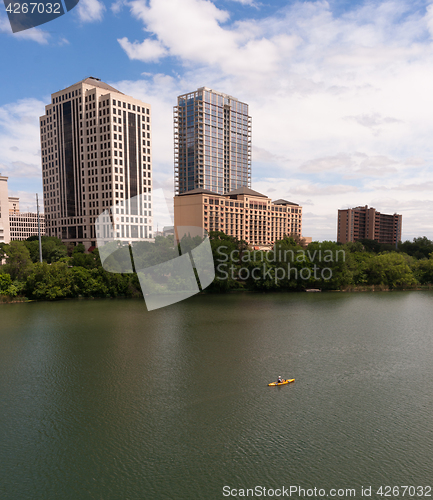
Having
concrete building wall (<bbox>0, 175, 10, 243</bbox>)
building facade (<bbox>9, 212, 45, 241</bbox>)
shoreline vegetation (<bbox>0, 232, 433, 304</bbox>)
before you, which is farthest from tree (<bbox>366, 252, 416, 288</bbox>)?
building facade (<bbox>9, 212, 45, 241</bbox>)

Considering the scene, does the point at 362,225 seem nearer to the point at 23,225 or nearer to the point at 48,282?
the point at 48,282

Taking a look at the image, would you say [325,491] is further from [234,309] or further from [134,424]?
[234,309]

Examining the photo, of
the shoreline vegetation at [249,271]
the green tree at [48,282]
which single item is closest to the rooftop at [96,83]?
the shoreline vegetation at [249,271]

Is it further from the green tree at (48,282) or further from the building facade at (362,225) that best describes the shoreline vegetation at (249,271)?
the building facade at (362,225)

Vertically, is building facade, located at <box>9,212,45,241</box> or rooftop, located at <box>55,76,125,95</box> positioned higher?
rooftop, located at <box>55,76,125,95</box>

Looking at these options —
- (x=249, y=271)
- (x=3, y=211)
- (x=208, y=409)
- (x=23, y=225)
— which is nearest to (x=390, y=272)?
(x=249, y=271)

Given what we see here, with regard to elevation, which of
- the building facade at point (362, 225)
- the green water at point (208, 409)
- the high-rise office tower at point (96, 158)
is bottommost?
the green water at point (208, 409)

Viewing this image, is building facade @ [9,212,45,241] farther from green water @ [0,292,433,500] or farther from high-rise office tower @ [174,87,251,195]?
green water @ [0,292,433,500]
